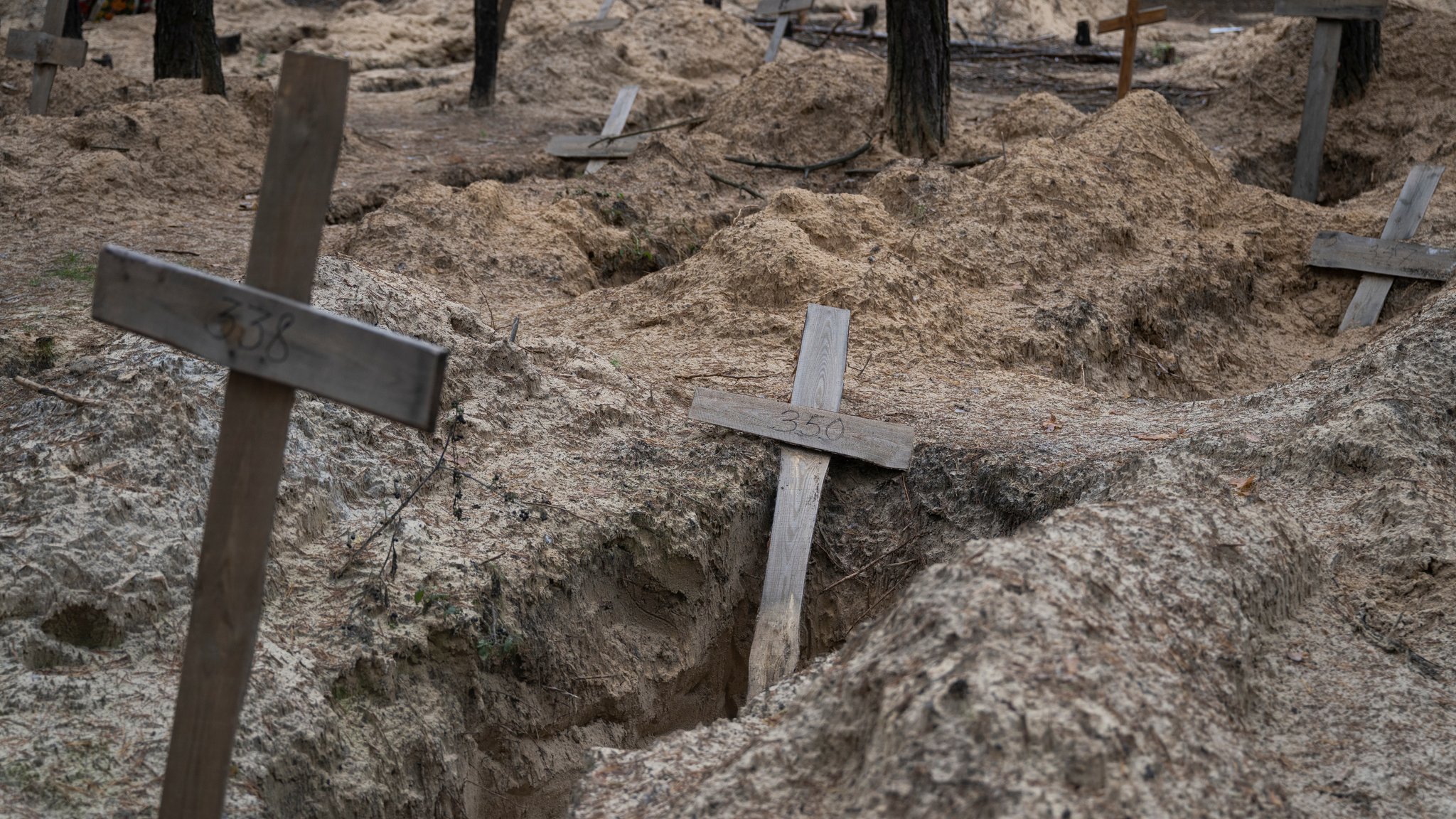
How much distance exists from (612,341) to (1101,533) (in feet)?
12.3

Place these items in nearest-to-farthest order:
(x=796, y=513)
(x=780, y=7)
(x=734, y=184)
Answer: (x=796, y=513), (x=734, y=184), (x=780, y=7)

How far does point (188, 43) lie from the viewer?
32.1 ft

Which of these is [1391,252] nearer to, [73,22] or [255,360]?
[255,360]

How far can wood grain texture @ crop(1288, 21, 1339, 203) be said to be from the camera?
349 inches

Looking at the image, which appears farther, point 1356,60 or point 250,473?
point 1356,60

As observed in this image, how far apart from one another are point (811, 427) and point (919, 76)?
527 centimetres

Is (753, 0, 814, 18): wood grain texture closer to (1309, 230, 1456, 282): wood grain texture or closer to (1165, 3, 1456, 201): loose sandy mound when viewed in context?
(1165, 3, 1456, 201): loose sandy mound

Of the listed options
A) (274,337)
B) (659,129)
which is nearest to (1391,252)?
(659,129)

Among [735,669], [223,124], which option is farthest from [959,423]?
[223,124]

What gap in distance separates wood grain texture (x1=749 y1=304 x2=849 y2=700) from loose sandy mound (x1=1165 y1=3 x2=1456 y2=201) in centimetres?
630

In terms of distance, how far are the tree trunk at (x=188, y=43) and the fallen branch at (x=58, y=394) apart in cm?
628

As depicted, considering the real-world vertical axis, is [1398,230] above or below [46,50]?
above

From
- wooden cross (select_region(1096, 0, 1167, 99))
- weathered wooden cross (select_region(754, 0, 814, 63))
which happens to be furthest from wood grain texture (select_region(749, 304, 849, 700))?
weathered wooden cross (select_region(754, 0, 814, 63))

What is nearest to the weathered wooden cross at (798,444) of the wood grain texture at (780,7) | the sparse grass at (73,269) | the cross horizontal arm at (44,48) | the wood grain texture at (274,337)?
the wood grain texture at (274,337)
